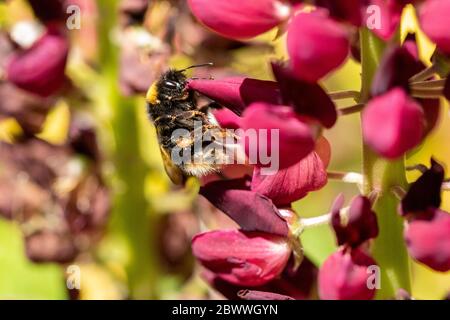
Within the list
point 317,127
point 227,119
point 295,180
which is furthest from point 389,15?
point 227,119

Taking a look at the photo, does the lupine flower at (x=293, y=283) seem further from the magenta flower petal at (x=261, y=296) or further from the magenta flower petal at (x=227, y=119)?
the magenta flower petal at (x=227, y=119)

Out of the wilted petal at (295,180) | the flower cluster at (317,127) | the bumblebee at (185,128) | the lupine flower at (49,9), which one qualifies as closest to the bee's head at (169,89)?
the bumblebee at (185,128)

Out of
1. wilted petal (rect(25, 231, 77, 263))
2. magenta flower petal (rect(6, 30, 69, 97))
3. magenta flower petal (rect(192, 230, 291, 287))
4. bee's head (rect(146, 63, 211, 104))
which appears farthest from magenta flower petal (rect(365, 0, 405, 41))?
wilted petal (rect(25, 231, 77, 263))

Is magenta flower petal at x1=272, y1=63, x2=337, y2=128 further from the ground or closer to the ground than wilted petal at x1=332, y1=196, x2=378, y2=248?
further from the ground

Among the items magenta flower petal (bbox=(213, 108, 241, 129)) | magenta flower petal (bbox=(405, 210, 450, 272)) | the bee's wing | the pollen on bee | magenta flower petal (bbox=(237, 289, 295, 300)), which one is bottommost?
magenta flower petal (bbox=(237, 289, 295, 300))

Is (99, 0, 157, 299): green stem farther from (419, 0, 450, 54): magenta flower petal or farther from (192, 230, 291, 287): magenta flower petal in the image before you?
(419, 0, 450, 54): magenta flower petal
